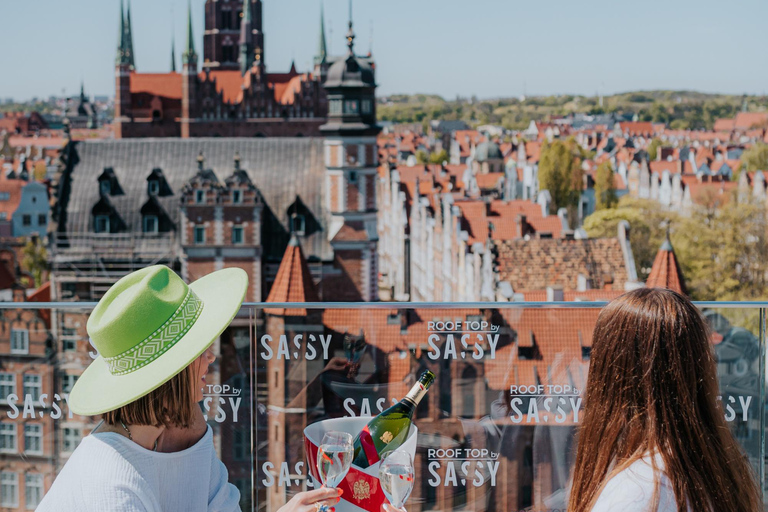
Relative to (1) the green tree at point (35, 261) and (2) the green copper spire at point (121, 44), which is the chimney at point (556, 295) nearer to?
(1) the green tree at point (35, 261)

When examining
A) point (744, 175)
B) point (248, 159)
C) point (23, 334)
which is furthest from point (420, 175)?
point (23, 334)

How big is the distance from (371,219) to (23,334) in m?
27.3

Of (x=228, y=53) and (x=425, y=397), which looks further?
(x=228, y=53)

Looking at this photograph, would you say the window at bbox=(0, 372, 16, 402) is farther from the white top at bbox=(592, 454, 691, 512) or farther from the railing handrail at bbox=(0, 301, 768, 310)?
the white top at bbox=(592, 454, 691, 512)

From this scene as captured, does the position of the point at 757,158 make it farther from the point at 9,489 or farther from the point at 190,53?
the point at 9,489

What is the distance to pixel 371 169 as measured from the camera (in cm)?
3130

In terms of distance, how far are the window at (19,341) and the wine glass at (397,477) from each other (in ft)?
6.43

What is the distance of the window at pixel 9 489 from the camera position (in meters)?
3.83

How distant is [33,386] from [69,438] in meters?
0.23

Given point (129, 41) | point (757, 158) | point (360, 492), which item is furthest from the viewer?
point (757, 158)

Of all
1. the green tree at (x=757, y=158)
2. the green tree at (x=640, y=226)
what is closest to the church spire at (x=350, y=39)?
the green tree at (x=640, y=226)

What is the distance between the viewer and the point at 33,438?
3883 mm

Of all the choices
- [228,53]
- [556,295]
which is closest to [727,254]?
[556,295]

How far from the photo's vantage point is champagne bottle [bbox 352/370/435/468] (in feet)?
8.64
